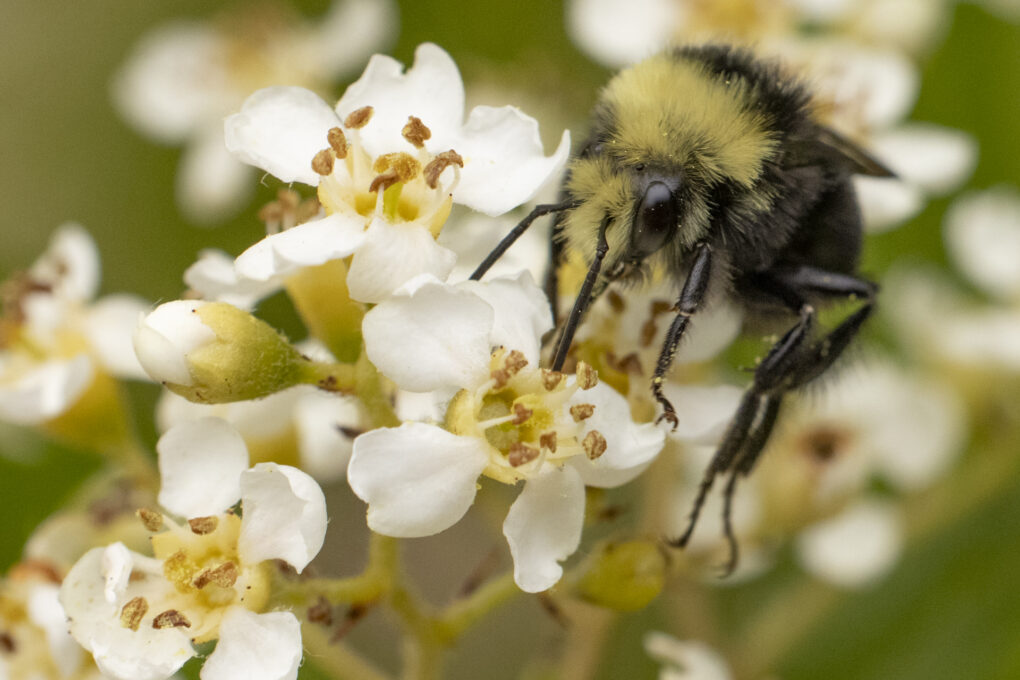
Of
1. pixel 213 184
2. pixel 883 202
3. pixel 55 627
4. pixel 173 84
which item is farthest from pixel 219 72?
pixel 55 627

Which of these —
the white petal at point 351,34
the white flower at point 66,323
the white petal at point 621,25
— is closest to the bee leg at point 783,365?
the white flower at point 66,323

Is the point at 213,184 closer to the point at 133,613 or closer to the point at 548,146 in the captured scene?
the point at 548,146

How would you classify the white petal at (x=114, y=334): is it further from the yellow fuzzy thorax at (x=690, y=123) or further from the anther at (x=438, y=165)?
the yellow fuzzy thorax at (x=690, y=123)

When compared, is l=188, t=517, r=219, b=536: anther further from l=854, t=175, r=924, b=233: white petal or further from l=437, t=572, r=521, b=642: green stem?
l=854, t=175, r=924, b=233: white petal

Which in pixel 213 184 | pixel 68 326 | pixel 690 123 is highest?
pixel 690 123

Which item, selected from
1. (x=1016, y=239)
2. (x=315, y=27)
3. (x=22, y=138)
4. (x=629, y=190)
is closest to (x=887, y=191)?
(x=1016, y=239)

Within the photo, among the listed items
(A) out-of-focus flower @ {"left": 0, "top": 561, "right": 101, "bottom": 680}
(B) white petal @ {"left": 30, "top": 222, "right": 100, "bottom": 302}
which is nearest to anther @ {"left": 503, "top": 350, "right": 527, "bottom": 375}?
(A) out-of-focus flower @ {"left": 0, "top": 561, "right": 101, "bottom": 680}
